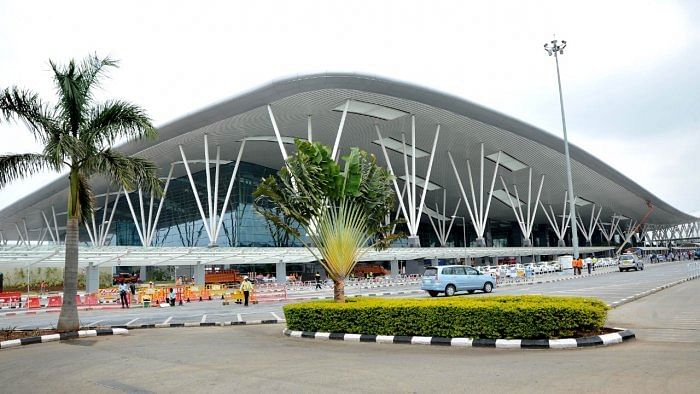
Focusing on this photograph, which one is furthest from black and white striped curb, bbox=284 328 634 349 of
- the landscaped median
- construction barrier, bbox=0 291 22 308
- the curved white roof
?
construction barrier, bbox=0 291 22 308

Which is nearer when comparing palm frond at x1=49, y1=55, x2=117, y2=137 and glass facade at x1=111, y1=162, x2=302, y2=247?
palm frond at x1=49, y1=55, x2=117, y2=137

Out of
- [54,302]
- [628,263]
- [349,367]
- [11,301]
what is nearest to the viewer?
[349,367]

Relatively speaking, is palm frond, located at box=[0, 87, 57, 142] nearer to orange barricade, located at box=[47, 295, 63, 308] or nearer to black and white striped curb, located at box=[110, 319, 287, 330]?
black and white striped curb, located at box=[110, 319, 287, 330]

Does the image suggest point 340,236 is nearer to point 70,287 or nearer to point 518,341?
point 518,341

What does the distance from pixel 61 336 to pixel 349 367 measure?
986 centimetres

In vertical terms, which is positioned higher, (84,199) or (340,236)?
(84,199)

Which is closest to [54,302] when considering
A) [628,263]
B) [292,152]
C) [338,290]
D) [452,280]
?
[452,280]

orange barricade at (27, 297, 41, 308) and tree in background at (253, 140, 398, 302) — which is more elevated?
tree in background at (253, 140, 398, 302)

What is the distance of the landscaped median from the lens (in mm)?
9922

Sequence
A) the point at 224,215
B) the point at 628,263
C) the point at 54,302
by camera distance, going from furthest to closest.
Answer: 1. the point at 224,215
2. the point at 628,263
3. the point at 54,302

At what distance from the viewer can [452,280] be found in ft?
84.9

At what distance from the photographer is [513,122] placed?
155 feet

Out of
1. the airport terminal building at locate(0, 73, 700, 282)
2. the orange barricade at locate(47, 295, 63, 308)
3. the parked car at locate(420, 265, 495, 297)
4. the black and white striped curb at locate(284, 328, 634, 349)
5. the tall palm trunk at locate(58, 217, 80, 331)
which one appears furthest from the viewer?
the airport terminal building at locate(0, 73, 700, 282)

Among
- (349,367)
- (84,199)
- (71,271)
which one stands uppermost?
(84,199)
